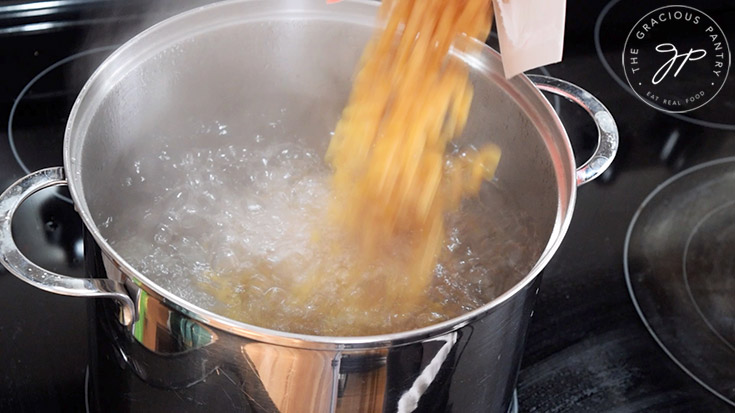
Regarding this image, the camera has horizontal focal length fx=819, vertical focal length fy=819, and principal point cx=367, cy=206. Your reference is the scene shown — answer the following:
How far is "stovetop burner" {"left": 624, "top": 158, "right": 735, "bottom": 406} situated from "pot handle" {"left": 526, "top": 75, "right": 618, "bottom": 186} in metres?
0.25

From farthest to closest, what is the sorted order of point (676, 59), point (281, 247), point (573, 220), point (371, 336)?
1. point (676, 59)
2. point (573, 220)
3. point (281, 247)
4. point (371, 336)

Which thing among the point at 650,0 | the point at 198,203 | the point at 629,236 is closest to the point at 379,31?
the point at 198,203

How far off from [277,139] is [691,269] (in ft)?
1.90

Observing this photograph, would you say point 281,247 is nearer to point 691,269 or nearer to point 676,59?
point 691,269

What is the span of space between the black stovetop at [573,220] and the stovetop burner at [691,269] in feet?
0.05

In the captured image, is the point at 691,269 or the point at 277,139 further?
the point at 277,139

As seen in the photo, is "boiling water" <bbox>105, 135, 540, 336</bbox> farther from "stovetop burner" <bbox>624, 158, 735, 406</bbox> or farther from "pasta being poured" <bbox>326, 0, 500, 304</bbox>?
"stovetop burner" <bbox>624, 158, 735, 406</bbox>

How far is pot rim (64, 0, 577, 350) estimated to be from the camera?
62 centimetres

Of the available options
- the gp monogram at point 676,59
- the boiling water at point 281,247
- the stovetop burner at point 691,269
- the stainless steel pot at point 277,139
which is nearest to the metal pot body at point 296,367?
the stainless steel pot at point 277,139

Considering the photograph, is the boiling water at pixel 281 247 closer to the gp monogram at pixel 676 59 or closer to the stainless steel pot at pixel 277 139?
the stainless steel pot at pixel 277 139

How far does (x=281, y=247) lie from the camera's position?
99cm

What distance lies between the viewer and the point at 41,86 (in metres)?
1.13

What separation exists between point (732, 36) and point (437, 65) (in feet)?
2.09

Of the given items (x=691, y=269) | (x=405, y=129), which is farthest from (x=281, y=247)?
(x=691, y=269)
